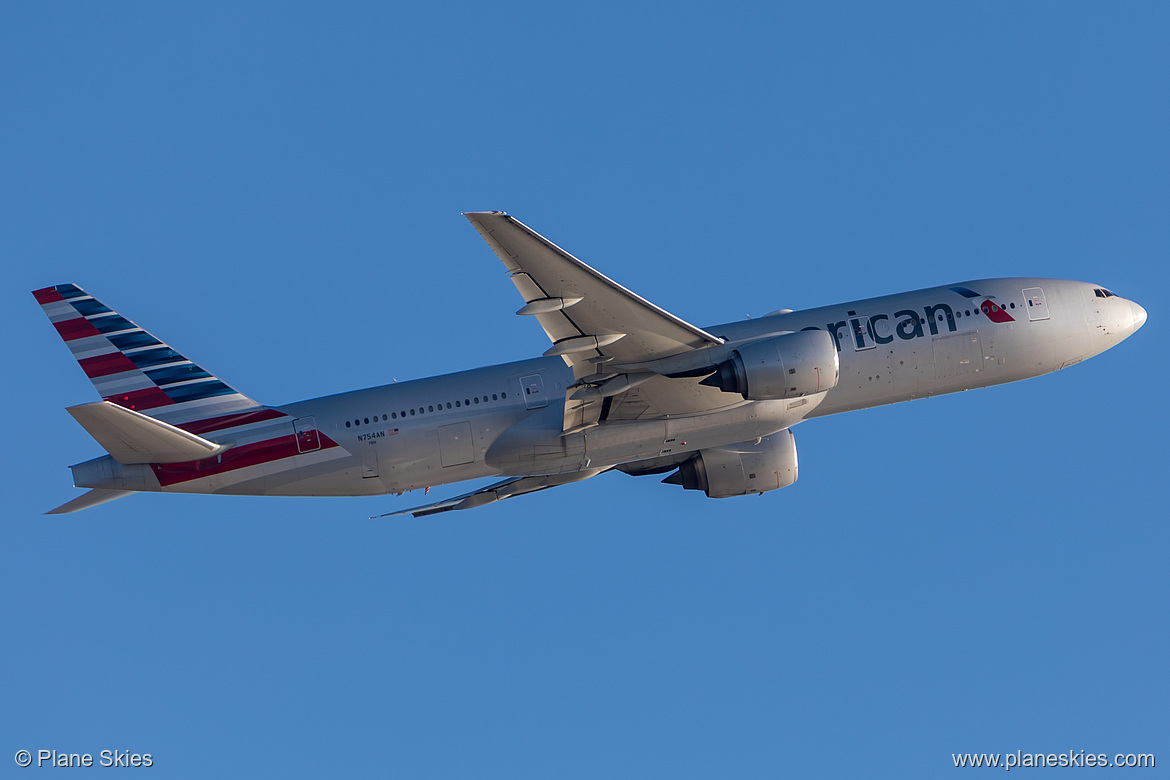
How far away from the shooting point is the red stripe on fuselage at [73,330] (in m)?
34.6

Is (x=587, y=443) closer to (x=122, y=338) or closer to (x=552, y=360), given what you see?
(x=552, y=360)

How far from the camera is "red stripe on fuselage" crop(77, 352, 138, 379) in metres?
34.3

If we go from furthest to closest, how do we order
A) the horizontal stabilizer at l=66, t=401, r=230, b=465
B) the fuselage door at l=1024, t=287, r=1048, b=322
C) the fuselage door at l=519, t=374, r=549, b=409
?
1. the fuselage door at l=1024, t=287, r=1048, b=322
2. the fuselage door at l=519, t=374, r=549, b=409
3. the horizontal stabilizer at l=66, t=401, r=230, b=465

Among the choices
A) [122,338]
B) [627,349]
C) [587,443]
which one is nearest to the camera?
[627,349]

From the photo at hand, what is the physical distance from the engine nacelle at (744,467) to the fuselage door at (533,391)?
6.36m

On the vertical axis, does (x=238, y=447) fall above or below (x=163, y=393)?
below

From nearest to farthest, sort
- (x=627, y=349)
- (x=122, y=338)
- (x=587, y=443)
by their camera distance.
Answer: (x=627, y=349) → (x=587, y=443) → (x=122, y=338)

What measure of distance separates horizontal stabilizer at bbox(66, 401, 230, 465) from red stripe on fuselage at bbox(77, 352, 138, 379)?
344 centimetres

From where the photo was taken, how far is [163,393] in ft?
112

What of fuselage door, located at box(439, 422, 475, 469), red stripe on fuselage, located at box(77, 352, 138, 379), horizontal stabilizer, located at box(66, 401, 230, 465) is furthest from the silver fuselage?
red stripe on fuselage, located at box(77, 352, 138, 379)

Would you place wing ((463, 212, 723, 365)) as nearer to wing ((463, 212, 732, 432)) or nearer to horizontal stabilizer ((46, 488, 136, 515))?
wing ((463, 212, 732, 432))

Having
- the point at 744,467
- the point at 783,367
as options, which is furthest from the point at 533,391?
the point at 744,467

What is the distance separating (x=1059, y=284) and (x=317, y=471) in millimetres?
24026

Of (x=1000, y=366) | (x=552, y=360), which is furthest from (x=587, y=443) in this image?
(x=1000, y=366)
